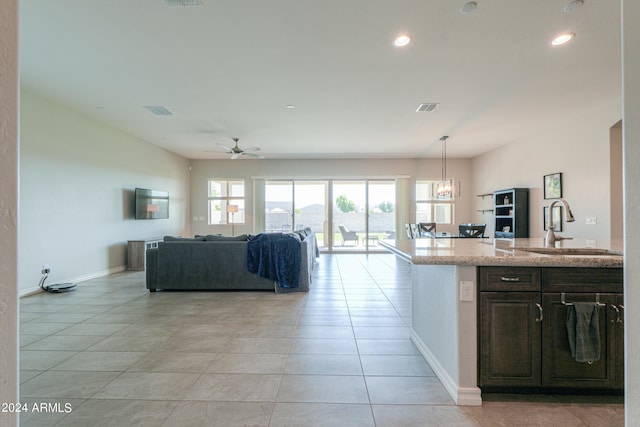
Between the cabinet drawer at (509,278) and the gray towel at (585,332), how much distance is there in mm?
270

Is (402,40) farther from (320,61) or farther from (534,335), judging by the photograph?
(534,335)

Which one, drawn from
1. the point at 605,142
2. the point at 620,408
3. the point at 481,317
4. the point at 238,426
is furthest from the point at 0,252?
the point at 605,142

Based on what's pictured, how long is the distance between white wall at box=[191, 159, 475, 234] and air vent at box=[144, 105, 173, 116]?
4.06m

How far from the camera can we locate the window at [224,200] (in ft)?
30.7

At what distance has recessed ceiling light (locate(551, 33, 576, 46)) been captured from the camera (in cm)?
287

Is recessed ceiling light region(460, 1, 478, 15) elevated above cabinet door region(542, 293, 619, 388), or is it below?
above

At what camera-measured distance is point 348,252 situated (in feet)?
30.8

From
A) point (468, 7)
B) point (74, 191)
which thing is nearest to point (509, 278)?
point (468, 7)

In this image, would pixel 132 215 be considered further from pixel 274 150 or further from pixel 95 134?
pixel 274 150

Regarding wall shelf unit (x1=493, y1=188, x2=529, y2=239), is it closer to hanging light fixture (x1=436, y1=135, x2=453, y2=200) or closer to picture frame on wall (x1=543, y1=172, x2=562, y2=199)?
Result: picture frame on wall (x1=543, y1=172, x2=562, y2=199)

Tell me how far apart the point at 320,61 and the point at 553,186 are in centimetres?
521

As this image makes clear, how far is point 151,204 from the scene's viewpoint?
7.10 meters

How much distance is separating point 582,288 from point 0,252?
2786 millimetres

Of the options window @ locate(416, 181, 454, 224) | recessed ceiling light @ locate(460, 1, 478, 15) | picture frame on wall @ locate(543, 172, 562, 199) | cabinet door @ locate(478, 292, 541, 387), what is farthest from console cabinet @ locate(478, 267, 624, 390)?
window @ locate(416, 181, 454, 224)
